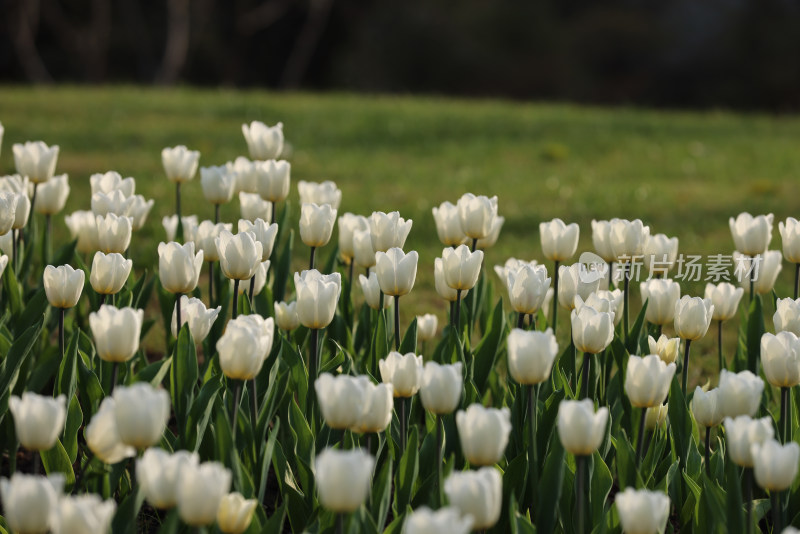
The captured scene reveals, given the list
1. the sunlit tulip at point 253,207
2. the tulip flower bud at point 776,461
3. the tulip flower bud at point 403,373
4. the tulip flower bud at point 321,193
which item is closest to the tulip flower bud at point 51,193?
the sunlit tulip at point 253,207

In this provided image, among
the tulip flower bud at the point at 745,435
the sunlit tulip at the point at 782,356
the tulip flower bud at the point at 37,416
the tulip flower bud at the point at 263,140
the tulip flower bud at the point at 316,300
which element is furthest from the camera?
Result: the tulip flower bud at the point at 263,140

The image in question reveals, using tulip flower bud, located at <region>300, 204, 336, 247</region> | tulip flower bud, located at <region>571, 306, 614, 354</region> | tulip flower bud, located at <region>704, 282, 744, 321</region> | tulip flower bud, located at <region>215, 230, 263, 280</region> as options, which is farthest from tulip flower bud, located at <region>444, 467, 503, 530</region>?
tulip flower bud, located at <region>704, 282, 744, 321</region>

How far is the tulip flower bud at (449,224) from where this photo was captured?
2805mm

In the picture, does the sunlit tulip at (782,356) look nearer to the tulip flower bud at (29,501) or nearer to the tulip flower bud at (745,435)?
the tulip flower bud at (745,435)

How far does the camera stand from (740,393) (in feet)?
6.58

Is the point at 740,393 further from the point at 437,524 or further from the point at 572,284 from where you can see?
the point at 437,524

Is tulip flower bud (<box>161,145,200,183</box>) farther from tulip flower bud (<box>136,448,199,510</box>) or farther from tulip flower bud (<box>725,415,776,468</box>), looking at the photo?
tulip flower bud (<box>725,415,776,468</box>)

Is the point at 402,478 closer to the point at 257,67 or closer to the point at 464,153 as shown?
the point at 464,153

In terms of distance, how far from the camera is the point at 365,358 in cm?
271

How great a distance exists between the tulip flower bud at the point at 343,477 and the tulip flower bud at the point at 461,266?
96 cm

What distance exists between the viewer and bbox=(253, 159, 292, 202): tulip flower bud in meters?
2.92

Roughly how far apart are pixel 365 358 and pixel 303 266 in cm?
215

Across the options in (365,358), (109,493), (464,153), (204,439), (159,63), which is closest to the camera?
(109,493)

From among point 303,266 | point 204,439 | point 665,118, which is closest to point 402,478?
point 204,439
